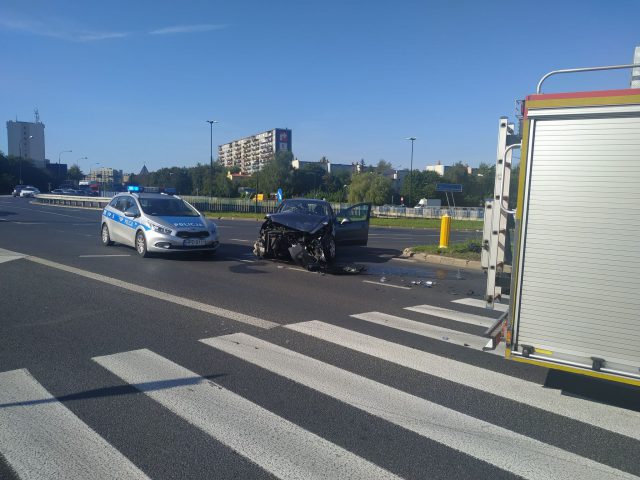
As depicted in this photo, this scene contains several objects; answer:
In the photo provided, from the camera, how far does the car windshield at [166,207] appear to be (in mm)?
13094

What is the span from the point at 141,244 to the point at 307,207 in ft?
14.7

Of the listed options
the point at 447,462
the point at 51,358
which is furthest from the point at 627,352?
the point at 51,358

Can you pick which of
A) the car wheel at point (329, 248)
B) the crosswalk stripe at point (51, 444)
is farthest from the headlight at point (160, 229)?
the crosswalk stripe at point (51, 444)

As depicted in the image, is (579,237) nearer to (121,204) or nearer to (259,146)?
(121,204)

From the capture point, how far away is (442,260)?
14125 millimetres

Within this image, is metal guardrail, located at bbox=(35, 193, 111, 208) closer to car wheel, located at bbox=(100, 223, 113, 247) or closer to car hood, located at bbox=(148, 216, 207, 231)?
car wheel, located at bbox=(100, 223, 113, 247)

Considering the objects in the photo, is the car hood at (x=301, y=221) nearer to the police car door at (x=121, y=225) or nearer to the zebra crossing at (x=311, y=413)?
the police car door at (x=121, y=225)

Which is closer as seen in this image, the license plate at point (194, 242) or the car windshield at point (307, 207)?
the license plate at point (194, 242)

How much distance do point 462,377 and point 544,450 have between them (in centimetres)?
143

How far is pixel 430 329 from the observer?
6703 millimetres

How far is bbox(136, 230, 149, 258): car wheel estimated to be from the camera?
41.1 feet

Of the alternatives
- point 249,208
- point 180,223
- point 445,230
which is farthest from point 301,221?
point 249,208

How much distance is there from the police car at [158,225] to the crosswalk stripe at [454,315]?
21.5 feet

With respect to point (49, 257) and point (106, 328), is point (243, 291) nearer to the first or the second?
point (106, 328)
